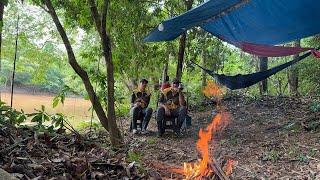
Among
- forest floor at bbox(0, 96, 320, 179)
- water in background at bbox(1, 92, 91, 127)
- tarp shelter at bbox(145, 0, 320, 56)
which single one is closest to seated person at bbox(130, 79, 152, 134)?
forest floor at bbox(0, 96, 320, 179)

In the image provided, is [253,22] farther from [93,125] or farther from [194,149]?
[93,125]

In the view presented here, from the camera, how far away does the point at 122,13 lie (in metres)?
5.48

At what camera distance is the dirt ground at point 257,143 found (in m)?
3.46

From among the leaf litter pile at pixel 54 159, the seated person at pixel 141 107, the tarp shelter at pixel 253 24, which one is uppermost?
the tarp shelter at pixel 253 24

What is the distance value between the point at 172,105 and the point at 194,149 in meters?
1.03

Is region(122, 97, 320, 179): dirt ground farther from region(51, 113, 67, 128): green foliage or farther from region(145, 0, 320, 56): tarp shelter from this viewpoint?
region(145, 0, 320, 56): tarp shelter

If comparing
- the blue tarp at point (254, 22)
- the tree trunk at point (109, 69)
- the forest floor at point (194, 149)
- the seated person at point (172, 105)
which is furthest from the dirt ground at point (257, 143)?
the blue tarp at point (254, 22)

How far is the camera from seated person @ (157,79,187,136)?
17.3 feet

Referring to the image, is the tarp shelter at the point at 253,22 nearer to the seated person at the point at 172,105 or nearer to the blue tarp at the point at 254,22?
the blue tarp at the point at 254,22

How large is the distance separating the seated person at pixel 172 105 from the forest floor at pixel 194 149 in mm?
195

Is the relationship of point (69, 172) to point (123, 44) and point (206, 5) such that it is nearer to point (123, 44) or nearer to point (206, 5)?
point (206, 5)

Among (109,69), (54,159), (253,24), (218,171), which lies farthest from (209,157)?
(253,24)

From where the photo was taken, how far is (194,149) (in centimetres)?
450

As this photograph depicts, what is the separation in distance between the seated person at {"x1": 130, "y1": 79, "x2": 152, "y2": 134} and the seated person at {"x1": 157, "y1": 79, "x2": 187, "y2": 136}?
195 millimetres
